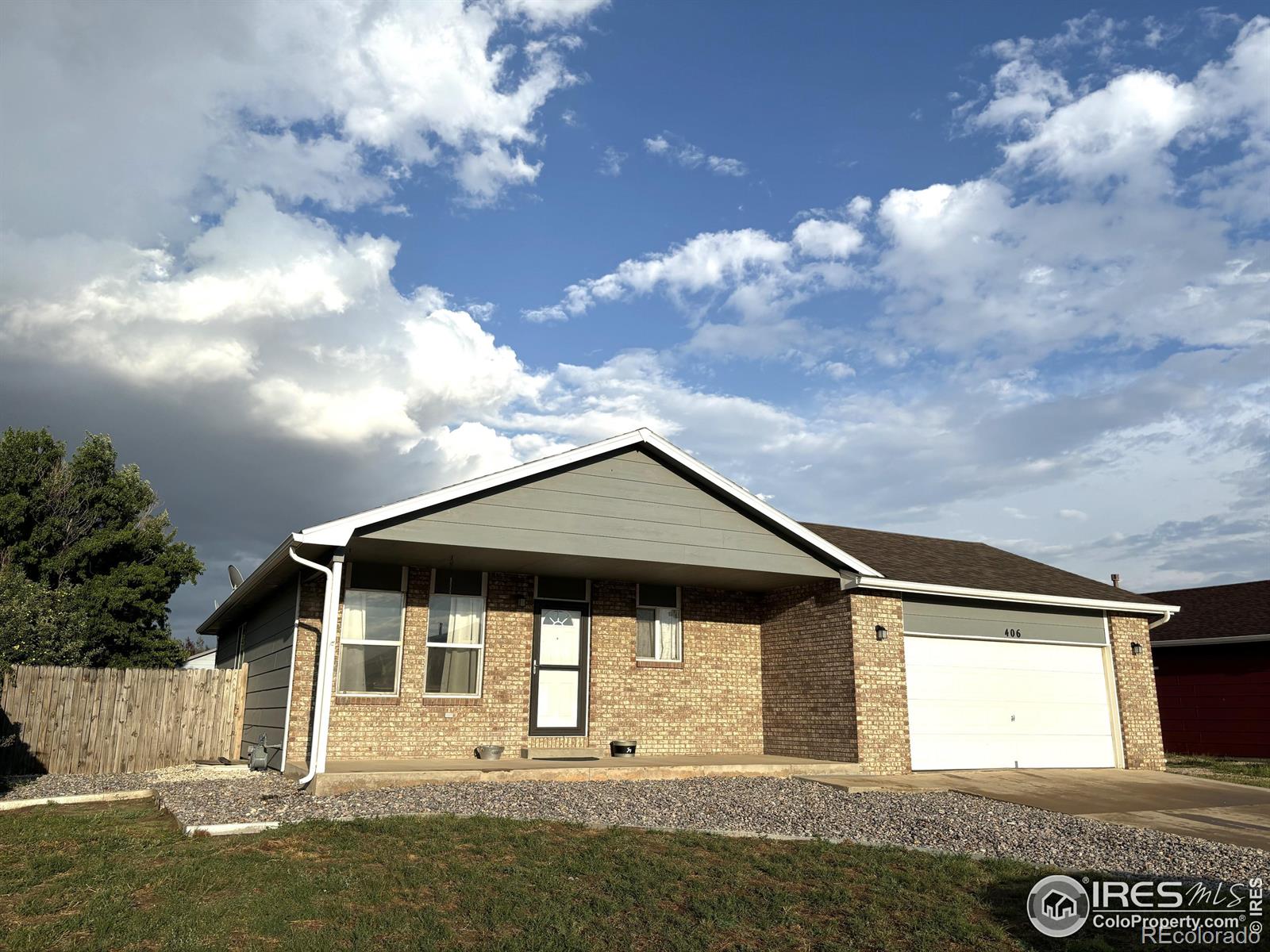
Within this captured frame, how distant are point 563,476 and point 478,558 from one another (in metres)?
1.73

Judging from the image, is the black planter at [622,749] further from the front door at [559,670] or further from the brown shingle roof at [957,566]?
the brown shingle roof at [957,566]

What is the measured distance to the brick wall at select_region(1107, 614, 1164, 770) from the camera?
1534cm

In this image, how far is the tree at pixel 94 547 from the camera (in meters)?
24.0

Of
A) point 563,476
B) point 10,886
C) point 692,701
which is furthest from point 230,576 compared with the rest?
point 10,886

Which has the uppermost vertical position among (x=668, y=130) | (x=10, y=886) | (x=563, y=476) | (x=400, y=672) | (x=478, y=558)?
(x=668, y=130)

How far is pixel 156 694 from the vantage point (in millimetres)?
14891

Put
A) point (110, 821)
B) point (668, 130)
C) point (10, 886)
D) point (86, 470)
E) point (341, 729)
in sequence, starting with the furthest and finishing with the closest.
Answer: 1. point (86, 470)
2. point (668, 130)
3. point (341, 729)
4. point (110, 821)
5. point (10, 886)

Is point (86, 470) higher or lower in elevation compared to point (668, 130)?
lower

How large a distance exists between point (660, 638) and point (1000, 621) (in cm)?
572

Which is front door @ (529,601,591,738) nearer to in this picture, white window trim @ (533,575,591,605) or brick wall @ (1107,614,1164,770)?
white window trim @ (533,575,591,605)

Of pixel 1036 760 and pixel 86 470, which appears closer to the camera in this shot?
pixel 1036 760

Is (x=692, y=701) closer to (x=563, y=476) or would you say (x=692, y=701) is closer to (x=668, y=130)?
(x=563, y=476)

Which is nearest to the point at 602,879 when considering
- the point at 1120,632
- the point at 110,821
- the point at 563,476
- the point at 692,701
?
the point at 110,821

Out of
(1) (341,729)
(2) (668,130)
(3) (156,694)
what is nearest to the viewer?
(1) (341,729)
